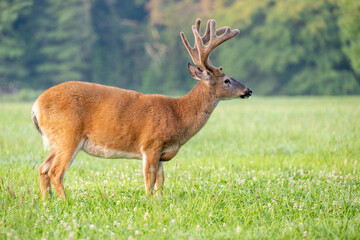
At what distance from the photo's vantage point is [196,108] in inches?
223

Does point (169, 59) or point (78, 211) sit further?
point (169, 59)

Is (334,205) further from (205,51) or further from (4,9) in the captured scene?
(4,9)

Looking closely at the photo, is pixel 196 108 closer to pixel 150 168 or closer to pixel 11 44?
pixel 150 168

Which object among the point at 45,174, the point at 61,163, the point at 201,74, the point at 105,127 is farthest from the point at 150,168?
the point at 201,74

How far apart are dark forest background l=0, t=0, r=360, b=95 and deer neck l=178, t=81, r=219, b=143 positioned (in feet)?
96.7

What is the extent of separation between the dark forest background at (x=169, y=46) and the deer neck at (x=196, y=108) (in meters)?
29.5

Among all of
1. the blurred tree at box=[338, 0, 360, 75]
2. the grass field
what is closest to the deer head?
the grass field

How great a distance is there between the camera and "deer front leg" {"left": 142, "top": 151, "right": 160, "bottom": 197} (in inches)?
202

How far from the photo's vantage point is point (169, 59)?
4509 centimetres

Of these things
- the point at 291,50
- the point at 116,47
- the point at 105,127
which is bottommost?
the point at 116,47

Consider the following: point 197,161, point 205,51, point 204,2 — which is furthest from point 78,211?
point 204,2

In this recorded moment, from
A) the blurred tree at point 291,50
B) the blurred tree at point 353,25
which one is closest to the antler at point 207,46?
the blurred tree at point 353,25

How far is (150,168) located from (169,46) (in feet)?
133

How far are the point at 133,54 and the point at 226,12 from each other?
9.25 m
